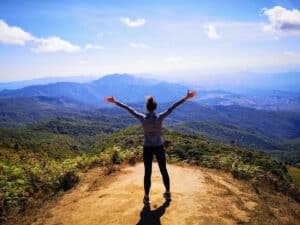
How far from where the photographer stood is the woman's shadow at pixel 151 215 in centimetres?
649

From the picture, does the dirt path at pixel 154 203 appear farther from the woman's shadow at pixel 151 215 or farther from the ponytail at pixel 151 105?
the ponytail at pixel 151 105

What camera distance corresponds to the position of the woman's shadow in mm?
6493

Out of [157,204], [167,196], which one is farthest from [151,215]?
[167,196]

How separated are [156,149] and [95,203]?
2.56 m

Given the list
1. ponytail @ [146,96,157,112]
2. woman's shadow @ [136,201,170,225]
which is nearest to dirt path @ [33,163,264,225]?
woman's shadow @ [136,201,170,225]

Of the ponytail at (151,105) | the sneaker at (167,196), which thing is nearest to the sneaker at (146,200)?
the sneaker at (167,196)

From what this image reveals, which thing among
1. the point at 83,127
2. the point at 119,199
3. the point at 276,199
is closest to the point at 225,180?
the point at 276,199

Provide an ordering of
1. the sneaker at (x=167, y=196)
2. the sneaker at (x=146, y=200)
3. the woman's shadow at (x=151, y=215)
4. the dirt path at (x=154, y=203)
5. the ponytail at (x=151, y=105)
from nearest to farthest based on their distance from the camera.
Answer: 1. the woman's shadow at (x=151, y=215)
2. the dirt path at (x=154, y=203)
3. the ponytail at (x=151, y=105)
4. the sneaker at (x=146, y=200)
5. the sneaker at (x=167, y=196)

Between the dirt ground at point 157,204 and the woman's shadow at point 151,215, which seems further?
the dirt ground at point 157,204

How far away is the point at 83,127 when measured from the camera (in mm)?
185000

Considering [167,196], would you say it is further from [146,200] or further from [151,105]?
[151,105]

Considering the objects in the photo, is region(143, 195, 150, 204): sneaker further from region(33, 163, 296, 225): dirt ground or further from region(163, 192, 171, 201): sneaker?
region(163, 192, 171, 201): sneaker

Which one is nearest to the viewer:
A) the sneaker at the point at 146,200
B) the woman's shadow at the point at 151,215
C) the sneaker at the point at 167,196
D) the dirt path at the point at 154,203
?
the woman's shadow at the point at 151,215

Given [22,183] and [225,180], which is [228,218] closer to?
[225,180]
